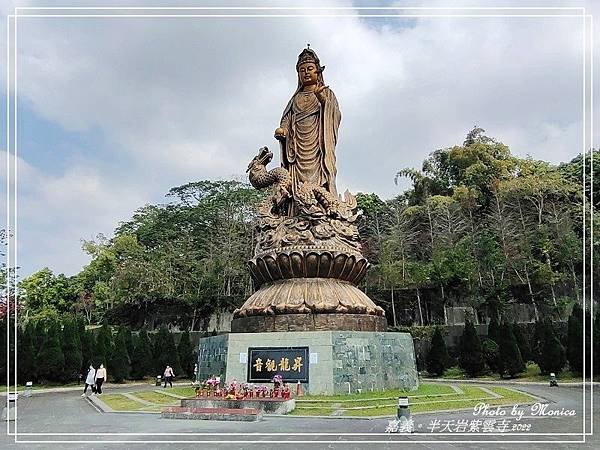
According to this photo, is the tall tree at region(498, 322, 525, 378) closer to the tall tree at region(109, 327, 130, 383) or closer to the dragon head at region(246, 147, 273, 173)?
the dragon head at region(246, 147, 273, 173)

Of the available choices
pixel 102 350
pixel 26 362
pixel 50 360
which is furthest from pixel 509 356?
pixel 26 362

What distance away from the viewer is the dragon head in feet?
55.7

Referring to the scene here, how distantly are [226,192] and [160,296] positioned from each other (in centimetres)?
816

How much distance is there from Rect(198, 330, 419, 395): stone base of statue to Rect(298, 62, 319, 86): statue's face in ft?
24.1

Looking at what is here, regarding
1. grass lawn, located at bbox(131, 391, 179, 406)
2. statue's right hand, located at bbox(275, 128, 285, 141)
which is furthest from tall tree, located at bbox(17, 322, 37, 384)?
statue's right hand, located at bbox(275, 128, 285, 141)

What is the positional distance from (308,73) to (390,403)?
9.48m

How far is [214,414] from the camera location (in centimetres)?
968

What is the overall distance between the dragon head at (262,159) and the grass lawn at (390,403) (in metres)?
7.33

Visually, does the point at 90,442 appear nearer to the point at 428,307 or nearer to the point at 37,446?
the point at 37,446

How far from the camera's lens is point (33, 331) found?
2161 cm

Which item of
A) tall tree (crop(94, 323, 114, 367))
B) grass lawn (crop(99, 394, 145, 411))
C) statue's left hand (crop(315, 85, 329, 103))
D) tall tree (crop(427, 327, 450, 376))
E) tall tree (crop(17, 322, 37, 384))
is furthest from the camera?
tall tree (crop(427, 327, 450, 376))

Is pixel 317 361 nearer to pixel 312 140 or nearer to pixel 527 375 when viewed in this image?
pixel 312 140

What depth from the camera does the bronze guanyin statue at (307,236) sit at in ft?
46.1

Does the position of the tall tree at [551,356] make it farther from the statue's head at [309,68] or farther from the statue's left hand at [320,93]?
the statue's head at [309,68]
